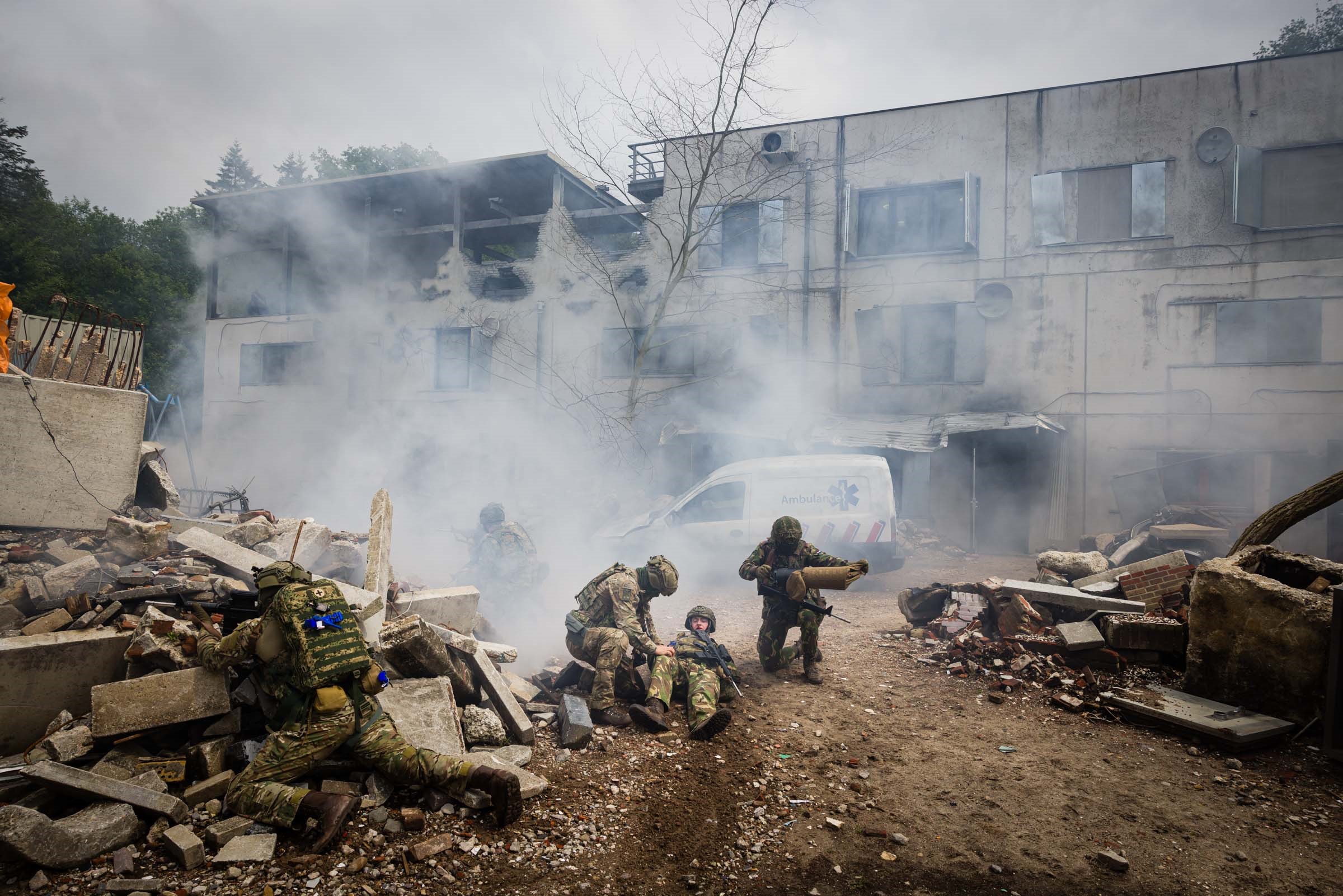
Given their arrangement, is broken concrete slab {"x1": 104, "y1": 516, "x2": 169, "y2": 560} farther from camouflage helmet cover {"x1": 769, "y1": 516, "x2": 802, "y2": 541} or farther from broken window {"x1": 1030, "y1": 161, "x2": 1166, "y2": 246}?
broken window {"x1": 1030, "y1": 161, "x2": 1166, "y2": 246}

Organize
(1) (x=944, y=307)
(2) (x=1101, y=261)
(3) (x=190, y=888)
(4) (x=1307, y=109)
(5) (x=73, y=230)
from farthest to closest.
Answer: (5) (x=73, y=230) < (1) (x=944, y=307) < (2) (x=1101, y=261) < (4) (x=1307, y=109) < (3) (x=190, y=888)

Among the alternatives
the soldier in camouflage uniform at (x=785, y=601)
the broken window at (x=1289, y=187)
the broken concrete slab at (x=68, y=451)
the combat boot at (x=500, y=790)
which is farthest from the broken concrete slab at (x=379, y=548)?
the broken window at (x=1289, y=187)

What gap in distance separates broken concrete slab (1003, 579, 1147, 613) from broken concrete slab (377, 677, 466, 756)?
4837 mm

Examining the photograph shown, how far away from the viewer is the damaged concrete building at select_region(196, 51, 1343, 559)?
12234 mm

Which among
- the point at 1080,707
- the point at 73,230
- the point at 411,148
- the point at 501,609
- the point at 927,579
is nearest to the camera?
the point at 1080,707

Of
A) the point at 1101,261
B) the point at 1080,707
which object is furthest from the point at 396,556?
the point at 1101,261

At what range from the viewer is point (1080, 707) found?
4805 millimetres

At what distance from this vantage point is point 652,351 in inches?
623

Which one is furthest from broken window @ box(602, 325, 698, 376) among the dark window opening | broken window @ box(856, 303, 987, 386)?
the dark window opening

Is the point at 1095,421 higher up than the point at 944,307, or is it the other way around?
the point at 944,307

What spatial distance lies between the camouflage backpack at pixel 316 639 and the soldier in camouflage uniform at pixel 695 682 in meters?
1.88

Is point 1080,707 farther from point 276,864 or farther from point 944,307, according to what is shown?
point 944,307

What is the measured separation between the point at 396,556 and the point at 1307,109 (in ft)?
55.4

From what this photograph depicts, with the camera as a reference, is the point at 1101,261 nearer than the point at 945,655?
No
